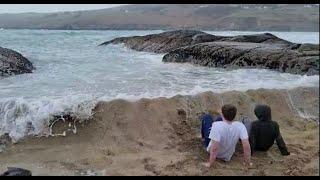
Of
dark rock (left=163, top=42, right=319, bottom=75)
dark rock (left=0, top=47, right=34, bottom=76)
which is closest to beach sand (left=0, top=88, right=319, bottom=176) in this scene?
dark rock (left=163, top=42, right=319, bottom=75)

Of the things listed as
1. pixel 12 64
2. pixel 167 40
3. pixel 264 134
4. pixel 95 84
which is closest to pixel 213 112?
pixel 264 134

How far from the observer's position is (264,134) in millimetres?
5938

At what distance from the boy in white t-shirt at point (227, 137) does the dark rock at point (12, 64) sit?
6.87 m

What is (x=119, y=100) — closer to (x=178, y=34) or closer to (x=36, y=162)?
(x=36, y=162)

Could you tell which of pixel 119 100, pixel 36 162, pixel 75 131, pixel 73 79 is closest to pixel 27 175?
pixel 36 162

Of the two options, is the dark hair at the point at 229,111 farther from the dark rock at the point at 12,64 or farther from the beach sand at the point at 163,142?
the dark rock at the point at 12,64

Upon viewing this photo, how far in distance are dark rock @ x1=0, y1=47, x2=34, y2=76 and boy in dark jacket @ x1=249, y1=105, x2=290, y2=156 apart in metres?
6.94

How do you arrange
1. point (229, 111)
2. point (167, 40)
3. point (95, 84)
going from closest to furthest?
1. point (229, 111)
2. point (95, 84)
3. point (167, 40)

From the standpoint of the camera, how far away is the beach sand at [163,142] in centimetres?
552

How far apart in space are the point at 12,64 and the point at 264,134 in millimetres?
7723

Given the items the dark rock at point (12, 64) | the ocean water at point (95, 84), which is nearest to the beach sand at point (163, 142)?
the ocean water at point (95, 84)

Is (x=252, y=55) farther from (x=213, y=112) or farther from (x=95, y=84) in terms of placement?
(x=213, y=112)

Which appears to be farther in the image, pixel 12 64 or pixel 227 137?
pixel 12 64

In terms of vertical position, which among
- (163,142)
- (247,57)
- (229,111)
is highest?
(229,111)
